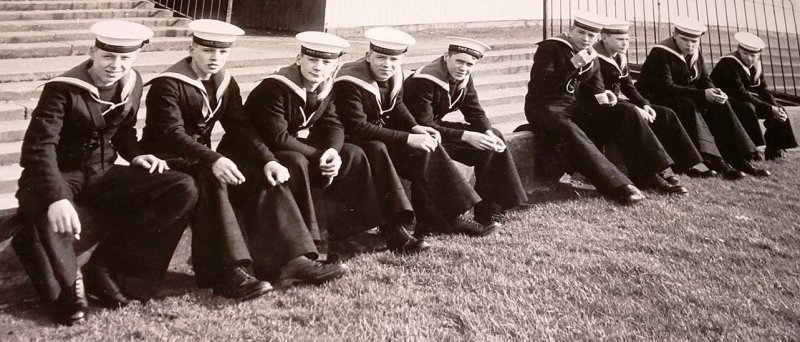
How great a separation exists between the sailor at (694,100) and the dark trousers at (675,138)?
0.31m

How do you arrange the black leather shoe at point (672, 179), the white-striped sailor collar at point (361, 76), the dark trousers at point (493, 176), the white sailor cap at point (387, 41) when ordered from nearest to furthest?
the white sailor cap at point (387, 41), the white-striped sailor collar at point (361, 76), the dark trousers at point (493, 176), the black leather shoe at point (672, 179)

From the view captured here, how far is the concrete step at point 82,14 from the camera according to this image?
8.71 metres

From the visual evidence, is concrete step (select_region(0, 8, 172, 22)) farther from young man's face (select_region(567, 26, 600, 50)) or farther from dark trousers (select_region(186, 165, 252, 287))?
dark trousers (select_region(186, 165, 252, 287))

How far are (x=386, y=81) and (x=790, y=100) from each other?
287 inches

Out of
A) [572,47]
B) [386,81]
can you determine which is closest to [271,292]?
[386,81]

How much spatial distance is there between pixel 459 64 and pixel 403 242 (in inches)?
57.8

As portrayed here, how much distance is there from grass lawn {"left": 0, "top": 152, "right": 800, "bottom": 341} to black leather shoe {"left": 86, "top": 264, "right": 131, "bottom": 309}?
0.25ft

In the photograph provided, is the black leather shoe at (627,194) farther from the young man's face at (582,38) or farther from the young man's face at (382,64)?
the young man's face at (382,64)

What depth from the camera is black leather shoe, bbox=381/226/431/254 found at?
4.75 m

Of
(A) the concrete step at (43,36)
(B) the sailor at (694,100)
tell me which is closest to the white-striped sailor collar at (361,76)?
(B) the sailor at (694,100)

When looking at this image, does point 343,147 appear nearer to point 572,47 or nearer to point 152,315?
point 152,315

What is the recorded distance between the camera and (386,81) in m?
5.16

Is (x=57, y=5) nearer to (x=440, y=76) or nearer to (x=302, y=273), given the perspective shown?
(x=440, y=76)

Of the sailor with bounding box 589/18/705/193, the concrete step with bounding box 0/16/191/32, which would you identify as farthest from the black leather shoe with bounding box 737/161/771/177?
the concrete step with bounding box 0/16/191/32
